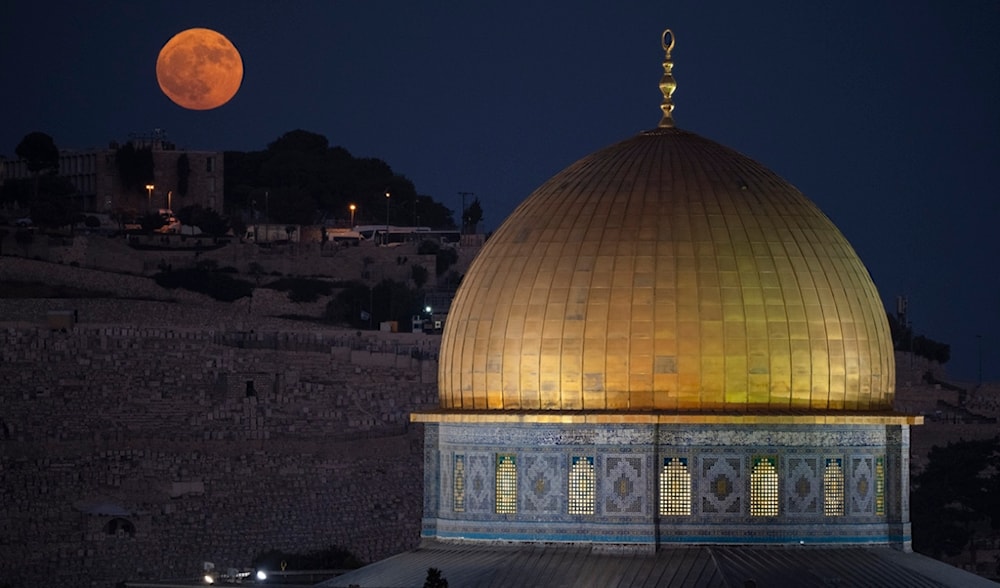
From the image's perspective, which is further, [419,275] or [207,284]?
[419,275]

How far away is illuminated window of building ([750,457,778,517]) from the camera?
4216 centimetres

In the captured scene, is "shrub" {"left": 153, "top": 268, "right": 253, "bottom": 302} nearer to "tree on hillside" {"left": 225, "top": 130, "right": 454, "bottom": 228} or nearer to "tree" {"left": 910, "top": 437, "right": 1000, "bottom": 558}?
"tree on hillside" {"left": 225, "top": 130, "right": 454, "bottom": 228}

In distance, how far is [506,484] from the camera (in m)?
43.2

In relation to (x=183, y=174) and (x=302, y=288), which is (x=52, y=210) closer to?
(x=302, y=288)

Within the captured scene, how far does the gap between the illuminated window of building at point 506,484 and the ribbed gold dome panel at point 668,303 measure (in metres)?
0.77

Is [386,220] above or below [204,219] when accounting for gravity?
above

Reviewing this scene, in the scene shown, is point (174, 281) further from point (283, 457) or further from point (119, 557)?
point (119, 557)

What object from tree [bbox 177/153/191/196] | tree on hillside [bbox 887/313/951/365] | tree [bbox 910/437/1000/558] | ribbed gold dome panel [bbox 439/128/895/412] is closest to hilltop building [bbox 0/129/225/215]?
tree [bbox 177/153/191/196]

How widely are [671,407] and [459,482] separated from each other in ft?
11.2

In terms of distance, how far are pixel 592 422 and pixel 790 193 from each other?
4688mm

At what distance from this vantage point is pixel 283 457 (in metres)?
94.4

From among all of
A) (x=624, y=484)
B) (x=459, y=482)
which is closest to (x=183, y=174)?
(x=459, y=482)

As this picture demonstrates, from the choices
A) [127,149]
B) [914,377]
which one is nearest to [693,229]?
[914,377]

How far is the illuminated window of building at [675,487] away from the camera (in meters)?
42.1
